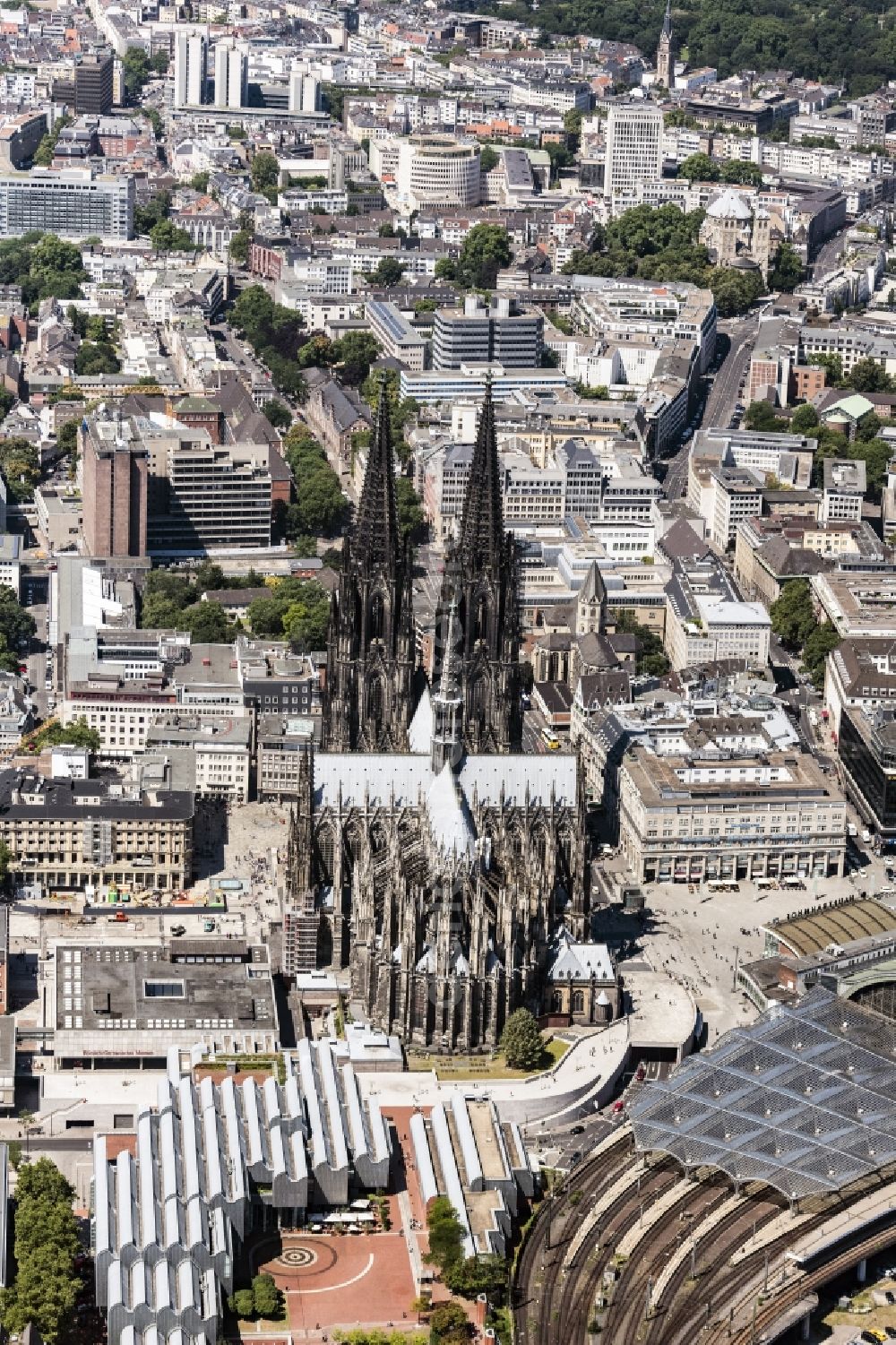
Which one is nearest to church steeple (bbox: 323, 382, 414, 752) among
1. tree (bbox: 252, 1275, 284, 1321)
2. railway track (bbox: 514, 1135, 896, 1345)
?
railway track (bbox: 514, 1135, 896, 1345)

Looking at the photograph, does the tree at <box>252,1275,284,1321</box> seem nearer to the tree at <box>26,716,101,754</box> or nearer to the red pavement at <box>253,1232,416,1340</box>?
the red pavement at <box>253,1232,416,1340</box>

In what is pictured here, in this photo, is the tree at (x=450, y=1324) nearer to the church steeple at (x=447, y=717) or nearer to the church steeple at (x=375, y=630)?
the church steeple at (x=447, y=717)

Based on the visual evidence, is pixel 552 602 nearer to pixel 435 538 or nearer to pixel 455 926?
pixel 435 538

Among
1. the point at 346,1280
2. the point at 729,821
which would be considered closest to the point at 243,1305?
the point at 346,1280

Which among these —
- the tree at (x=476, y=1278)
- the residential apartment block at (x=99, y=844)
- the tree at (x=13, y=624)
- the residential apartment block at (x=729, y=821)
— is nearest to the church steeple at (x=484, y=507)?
the residential apartment block at (x=729, y=821)

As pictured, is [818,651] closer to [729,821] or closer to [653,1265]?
[729,821]
